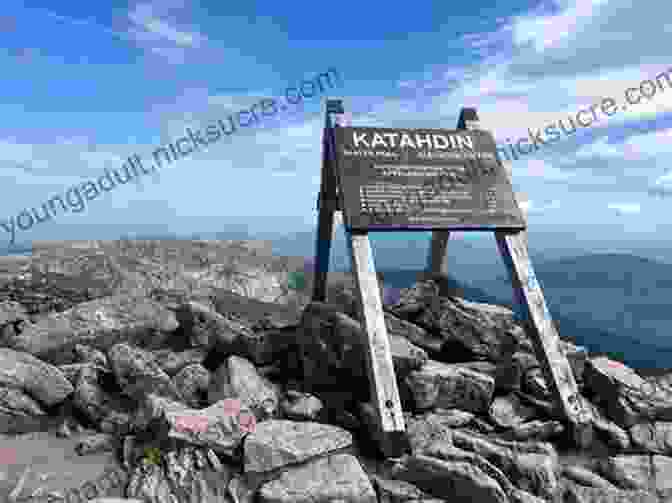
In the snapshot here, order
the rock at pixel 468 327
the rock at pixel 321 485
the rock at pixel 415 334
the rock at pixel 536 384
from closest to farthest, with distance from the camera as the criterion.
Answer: the rock at pixel 321 485
the rock at pixel 536 384
the rock at pixel 468 327
the rock at pixel 415 334

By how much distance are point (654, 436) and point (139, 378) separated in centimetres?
828

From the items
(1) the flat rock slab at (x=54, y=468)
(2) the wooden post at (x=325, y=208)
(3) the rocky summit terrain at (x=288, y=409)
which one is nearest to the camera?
(1) the flat rock slab at (x=54, y=468)

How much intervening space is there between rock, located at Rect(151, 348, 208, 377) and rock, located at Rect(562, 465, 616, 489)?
6479mm

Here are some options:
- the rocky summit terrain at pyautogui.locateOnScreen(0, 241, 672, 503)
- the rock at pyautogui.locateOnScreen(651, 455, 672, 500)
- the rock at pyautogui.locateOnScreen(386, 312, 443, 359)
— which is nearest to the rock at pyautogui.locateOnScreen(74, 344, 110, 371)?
the rocky summit terrain at pyautogui.locateOnScreen(0, 241, 672, 503)

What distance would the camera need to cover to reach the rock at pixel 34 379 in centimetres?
770

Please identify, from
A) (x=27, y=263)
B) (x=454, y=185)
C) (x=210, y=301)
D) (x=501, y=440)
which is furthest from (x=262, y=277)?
(x=501, y=440)

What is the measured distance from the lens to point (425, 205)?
346 inches

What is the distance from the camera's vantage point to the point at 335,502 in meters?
5.71

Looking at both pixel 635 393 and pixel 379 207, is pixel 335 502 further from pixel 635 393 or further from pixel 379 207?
pixel 635 393

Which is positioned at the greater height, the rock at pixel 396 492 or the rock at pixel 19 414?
the rock at pixel 19 414

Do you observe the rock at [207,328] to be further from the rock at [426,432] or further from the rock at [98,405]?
the rock at [426,432]

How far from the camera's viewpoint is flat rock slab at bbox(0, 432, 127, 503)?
595cm

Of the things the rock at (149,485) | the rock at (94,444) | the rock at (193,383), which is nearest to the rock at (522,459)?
the rock at (149,485)

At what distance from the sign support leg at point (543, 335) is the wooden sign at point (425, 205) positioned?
2 cm
